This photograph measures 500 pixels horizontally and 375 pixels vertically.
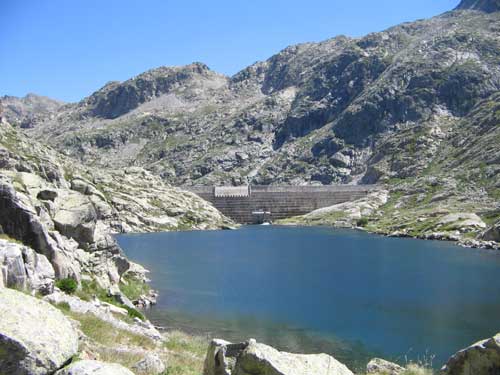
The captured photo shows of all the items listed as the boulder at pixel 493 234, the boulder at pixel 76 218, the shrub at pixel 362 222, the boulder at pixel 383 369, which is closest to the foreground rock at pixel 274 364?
the boulder at pixel 383 369

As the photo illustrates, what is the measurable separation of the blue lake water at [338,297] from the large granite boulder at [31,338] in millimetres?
27042

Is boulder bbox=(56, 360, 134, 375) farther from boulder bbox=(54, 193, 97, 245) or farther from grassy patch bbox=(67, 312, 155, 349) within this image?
boulder bbox=(54, 193, 97, 245)

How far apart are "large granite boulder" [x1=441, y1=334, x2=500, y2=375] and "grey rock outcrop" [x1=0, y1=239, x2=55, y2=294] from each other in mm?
17092

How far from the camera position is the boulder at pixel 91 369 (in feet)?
33.5

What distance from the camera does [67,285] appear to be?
1355 inches

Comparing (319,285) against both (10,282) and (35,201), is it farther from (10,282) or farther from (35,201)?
(10,282)

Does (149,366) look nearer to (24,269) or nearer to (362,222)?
(24,269)

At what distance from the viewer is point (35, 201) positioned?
40281 mm

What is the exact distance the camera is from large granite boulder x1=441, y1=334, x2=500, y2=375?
14742mm

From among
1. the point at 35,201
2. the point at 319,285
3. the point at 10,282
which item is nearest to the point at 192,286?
the point at 319,285

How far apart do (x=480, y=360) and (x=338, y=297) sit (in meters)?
44.2

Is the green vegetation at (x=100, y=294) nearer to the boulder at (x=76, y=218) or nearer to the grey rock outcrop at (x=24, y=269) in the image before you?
the boulder at (x=76, y=218)

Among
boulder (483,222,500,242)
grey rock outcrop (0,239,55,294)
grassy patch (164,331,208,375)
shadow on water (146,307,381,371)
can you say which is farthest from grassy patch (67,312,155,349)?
boulder (483,222,500,242)

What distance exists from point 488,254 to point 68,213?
80.6 metres
